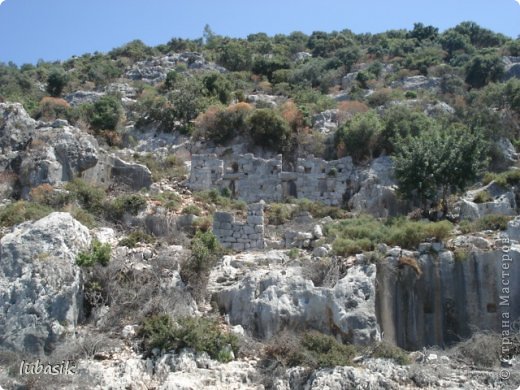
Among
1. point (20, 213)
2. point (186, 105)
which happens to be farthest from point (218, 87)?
point (20, 213)

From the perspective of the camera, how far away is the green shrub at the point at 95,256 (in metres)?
18.3

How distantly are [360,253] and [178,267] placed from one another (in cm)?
481

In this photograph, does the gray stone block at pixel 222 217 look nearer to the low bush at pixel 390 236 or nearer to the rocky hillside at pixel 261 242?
the rocky hillside at pixel 261 242

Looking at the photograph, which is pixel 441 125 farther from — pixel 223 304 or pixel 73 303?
pixel 73 303

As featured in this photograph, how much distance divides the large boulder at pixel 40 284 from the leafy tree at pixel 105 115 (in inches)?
546

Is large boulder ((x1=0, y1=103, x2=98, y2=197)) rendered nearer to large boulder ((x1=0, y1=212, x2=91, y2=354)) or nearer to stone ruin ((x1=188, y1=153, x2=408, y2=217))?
stone ruin ((x1=188, y1=153, x2=408, y2=217))

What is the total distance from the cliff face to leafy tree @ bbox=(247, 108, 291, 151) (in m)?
12.3

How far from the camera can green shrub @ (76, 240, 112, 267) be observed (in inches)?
722

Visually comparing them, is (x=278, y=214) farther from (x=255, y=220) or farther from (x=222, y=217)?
(x=222, y=217)

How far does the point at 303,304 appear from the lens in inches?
719

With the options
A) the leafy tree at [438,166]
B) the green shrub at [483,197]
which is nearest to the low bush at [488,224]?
the green shrub at [483,197]

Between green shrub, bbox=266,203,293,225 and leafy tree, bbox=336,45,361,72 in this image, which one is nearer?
green shrub, bbox=266,203,293,225

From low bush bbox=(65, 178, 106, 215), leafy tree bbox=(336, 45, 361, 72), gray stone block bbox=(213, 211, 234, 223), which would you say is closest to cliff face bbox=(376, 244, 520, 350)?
gray stone block bbox=(213, 211, 234, 223)

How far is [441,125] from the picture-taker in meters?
29.1
